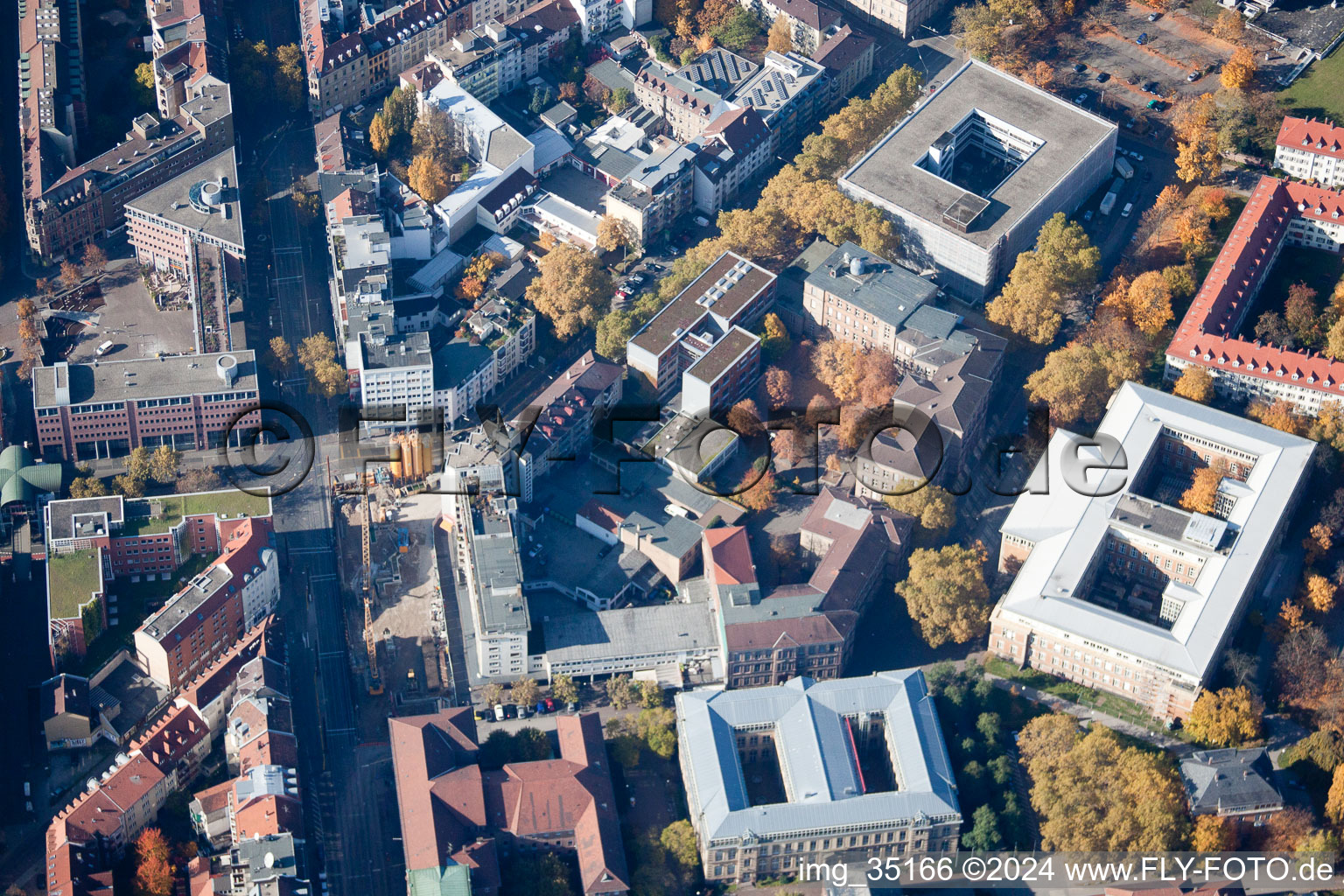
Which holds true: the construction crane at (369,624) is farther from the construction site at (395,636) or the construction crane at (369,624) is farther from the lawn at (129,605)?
the lawn at (129,605)

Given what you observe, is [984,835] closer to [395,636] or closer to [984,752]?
[984,752]

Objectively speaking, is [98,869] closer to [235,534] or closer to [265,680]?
[265,680]

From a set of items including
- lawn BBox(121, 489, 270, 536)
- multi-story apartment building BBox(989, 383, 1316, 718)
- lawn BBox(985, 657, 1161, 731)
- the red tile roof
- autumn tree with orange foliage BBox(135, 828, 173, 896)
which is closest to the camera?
autumn tree with orange foliage BBox(135, 828, 173, 896)

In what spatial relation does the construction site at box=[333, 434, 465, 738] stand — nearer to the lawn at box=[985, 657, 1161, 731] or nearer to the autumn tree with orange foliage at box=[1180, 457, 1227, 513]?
the lawn at box=[985, 657, 1161, 731]

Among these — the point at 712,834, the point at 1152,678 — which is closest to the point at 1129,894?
the point at 1152,678

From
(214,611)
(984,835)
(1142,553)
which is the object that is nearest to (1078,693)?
(1142,553)

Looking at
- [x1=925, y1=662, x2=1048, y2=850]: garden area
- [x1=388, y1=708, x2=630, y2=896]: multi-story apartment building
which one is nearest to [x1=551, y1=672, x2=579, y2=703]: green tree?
[x1=388, y1=708, x2=630, y2=896]: multi-story apartment building

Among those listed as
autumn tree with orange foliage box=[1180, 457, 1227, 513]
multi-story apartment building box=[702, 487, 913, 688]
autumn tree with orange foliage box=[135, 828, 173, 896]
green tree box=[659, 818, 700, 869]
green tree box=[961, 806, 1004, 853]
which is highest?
autumn tree with orange foliage box=[1180, 457, 1227, 513]

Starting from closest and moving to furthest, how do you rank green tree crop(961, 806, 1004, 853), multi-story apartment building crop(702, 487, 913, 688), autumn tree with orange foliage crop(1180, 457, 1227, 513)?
green tree crop(961, 806, 1004, 853), multi-story apartment building crop(702, 487, 913, 688), autumn tree with orange foliage crop(1180, 457, 1227, 513)
